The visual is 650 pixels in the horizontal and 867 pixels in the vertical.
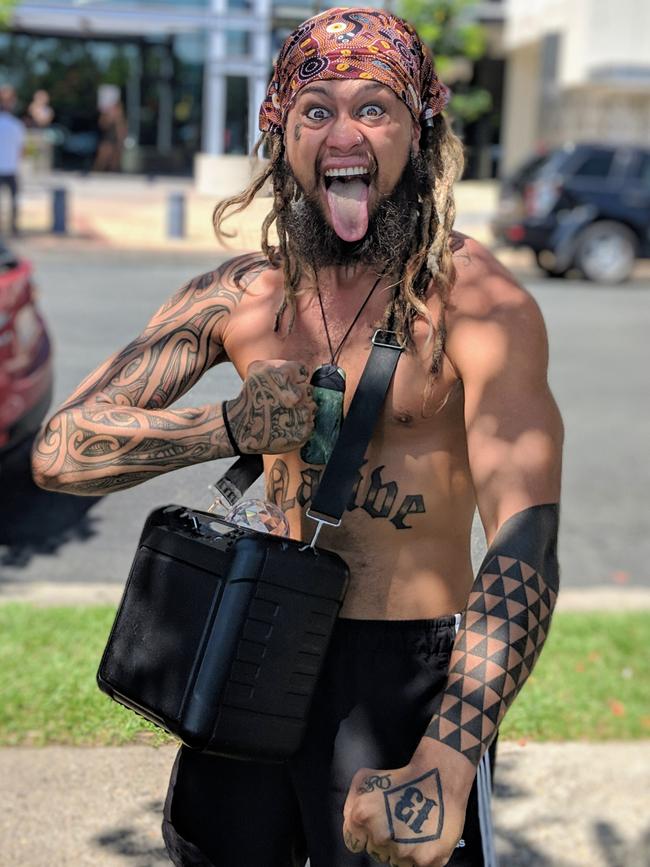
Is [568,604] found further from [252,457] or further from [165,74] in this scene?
[165,74]

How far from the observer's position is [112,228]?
66.1 ft

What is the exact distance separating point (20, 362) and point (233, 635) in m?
4.77

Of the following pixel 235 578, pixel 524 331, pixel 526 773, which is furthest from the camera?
pixel 526 773

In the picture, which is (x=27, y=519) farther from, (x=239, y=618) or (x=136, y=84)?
(x=136, y=84)

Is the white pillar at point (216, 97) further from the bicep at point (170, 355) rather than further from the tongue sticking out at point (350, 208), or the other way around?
the tongue sticking out at point (350, 208)

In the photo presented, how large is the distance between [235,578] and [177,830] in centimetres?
62

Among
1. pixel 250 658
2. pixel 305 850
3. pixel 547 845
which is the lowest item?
pixel 547 845

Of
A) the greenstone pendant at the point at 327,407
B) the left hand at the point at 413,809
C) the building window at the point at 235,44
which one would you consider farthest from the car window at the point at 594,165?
the left hand at the point at 413,809

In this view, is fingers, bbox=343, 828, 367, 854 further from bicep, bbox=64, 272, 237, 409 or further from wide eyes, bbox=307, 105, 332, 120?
wide eyes, bbox=307, 105, 332, 120

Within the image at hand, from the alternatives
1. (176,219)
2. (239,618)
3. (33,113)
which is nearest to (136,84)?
(33,113)

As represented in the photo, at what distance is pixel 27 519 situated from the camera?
6.38 m

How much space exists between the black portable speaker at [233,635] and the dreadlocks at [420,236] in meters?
0.43

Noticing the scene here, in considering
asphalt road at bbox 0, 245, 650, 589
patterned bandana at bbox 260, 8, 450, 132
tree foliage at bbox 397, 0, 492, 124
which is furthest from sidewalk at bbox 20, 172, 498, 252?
patterned bandana at bbox 260, 8, 450, 132

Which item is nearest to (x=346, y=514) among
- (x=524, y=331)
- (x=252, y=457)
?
(x=252, y=457)
